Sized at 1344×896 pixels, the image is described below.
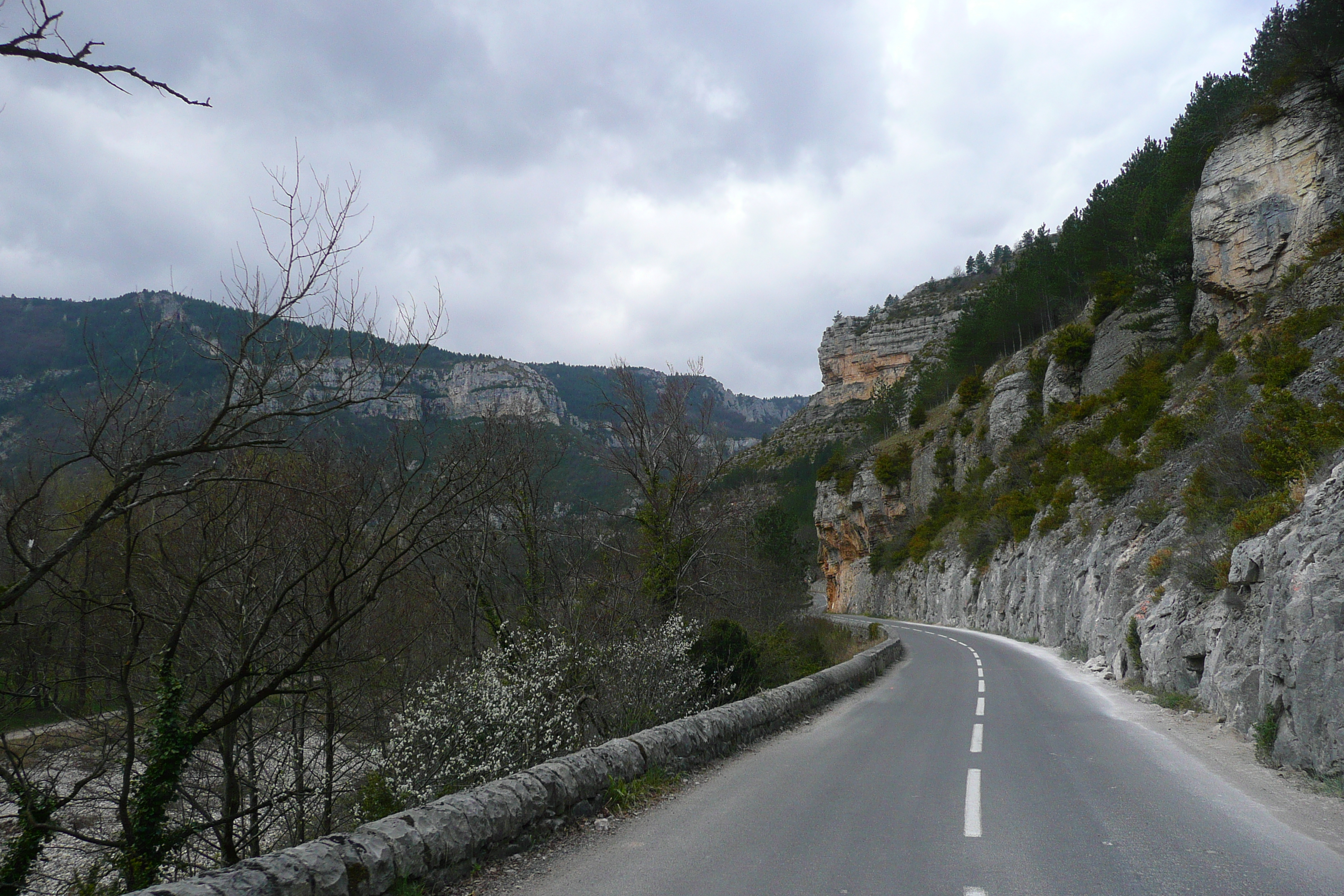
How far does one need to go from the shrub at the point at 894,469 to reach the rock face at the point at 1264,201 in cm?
3185

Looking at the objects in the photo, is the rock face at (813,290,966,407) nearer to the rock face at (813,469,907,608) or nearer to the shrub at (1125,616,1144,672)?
the rock face at (813,469,907,608)

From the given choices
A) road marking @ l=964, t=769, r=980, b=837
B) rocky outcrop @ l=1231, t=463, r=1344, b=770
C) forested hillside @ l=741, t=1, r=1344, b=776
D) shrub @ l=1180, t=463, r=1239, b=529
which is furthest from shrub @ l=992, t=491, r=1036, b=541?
road marking @ l=964, t=769, r=980, b=837

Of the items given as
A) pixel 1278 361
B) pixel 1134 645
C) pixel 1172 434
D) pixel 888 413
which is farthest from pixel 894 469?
pixel 1134 645

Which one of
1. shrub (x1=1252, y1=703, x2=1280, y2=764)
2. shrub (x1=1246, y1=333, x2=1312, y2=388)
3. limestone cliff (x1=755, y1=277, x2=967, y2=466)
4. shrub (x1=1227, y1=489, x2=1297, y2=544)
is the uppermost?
limestone cliff (x1=755, y1=277, x2=967, y2=466)

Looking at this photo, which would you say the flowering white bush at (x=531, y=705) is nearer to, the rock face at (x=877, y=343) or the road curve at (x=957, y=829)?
the road curve at (x=957, y=829)

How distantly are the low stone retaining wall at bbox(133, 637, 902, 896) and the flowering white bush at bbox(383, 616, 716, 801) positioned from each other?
179 centimetres

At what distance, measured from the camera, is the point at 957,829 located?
18.4 feet

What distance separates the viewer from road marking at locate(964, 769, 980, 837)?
5602 millimetres

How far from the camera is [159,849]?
5.40 m

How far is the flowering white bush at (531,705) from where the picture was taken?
29.0ft

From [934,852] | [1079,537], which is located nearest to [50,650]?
[934,852]

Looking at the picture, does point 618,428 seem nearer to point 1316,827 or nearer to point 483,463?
point 483,463

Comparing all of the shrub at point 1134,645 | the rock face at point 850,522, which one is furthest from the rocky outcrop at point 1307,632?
the rock face at point 850,522

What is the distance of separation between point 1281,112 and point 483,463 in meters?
34.0
